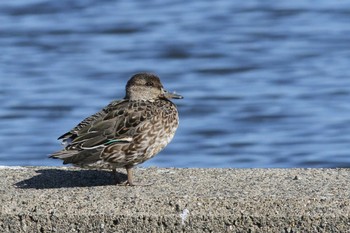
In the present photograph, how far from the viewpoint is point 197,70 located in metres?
17.1

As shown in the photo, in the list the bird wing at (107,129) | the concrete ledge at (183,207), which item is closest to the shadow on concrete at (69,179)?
the concrete ledge at (183,207)

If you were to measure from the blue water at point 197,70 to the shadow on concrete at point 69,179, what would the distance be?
3939mm

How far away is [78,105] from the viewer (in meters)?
14.6

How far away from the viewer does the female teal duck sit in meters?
6.45

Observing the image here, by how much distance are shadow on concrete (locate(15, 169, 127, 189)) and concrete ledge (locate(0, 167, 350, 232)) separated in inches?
3.0

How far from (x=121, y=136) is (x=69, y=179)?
0.40 m

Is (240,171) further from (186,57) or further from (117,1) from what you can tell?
(117,1)

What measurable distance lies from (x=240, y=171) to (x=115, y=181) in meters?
0.74

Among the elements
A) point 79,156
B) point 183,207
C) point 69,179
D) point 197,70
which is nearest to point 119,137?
point 79,156

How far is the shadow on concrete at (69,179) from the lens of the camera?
644 centimetres

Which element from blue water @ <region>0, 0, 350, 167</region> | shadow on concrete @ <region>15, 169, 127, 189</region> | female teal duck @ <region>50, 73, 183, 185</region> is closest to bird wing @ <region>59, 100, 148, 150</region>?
female teal duck @ <region>50, 73, 183, 185</region>

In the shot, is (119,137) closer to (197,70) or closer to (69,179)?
(69,179)

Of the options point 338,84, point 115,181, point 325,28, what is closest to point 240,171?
point 115,181

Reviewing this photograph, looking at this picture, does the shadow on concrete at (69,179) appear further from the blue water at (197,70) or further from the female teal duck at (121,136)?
the blue water at (197,70)
